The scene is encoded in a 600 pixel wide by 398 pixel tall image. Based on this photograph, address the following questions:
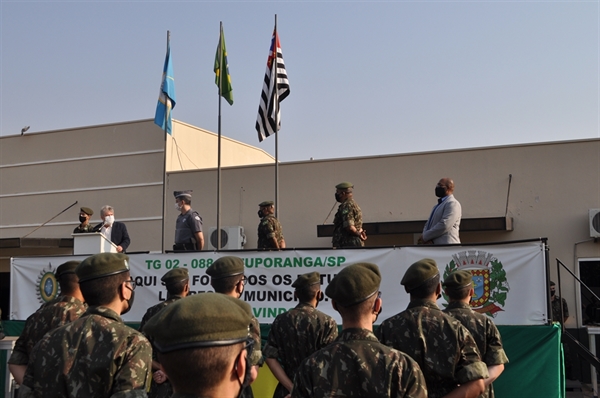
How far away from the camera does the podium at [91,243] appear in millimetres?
9977

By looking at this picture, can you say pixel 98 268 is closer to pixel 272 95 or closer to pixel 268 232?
pixel 268 232

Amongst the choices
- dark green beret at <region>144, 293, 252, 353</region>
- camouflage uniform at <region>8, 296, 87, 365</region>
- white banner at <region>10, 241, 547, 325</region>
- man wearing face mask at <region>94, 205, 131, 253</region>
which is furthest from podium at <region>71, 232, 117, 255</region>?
dark green beret at <region>144, 293, 252, 353</region>

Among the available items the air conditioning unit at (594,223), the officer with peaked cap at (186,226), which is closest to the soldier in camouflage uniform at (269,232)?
the officer with peaked cap at (186,226)

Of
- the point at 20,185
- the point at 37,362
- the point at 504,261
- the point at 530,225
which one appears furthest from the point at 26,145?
the point at 37,362

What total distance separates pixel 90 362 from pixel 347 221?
5903mm

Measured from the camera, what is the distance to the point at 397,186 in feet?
55.1

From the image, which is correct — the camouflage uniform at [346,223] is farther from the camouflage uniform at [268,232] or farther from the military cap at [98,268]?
the military cap at [98,268]

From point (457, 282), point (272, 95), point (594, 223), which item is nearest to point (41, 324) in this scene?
point (457, 282)

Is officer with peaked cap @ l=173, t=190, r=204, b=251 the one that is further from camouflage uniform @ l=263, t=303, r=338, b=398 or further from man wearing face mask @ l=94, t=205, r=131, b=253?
camouflage uniform @ l=263, t=303, r=338, b=398

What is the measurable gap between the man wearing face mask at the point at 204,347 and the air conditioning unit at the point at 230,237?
16045 mm

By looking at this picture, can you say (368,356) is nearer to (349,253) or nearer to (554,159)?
(349,253)

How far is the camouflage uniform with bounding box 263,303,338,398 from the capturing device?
577cm

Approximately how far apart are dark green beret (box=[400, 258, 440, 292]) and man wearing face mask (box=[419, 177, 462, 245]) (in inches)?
155

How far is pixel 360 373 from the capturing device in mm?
3121
